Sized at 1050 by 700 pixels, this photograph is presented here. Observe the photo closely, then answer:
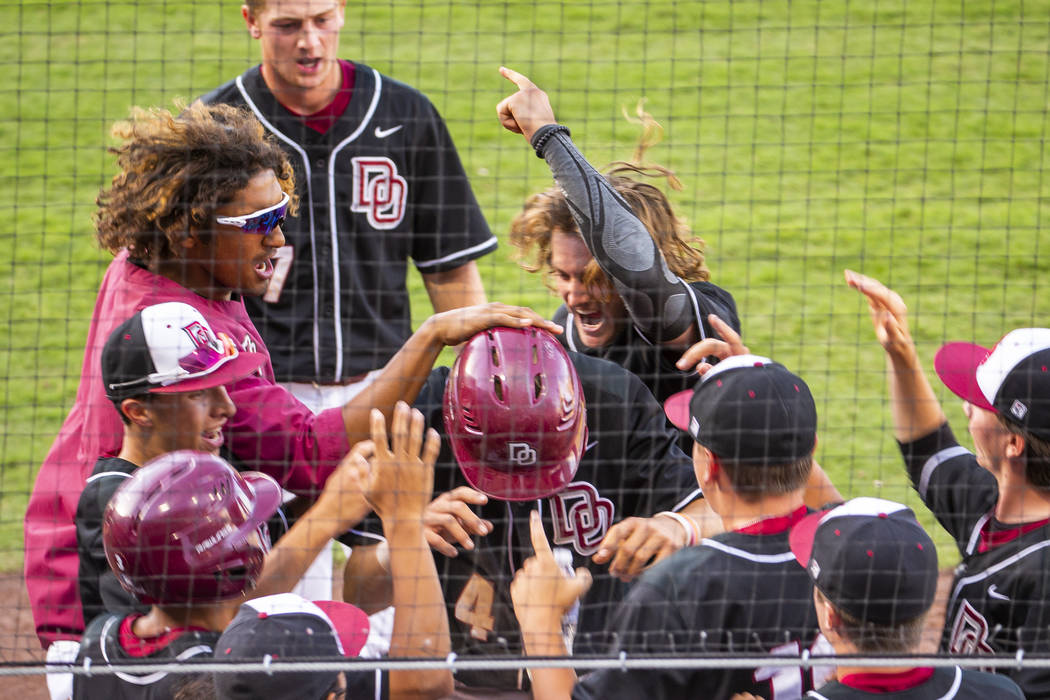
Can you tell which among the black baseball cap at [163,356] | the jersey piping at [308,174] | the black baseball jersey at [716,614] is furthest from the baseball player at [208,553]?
the jersey piping at [308,174]

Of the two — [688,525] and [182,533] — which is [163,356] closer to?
[182,533]

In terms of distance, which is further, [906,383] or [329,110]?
[329,110]

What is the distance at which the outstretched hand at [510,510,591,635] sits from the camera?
263 cm

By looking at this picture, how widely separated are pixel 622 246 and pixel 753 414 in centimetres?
55

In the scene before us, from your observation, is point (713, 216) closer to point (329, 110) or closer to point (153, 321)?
point (329, 110)

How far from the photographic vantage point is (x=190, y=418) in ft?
9.61

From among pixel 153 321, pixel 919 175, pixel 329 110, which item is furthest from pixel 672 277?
pixel 919 175

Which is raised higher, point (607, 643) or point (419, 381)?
point (419, 381)

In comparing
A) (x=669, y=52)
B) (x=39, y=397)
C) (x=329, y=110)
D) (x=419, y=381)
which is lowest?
(x=39, y=397)

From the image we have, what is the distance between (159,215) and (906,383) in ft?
6.27

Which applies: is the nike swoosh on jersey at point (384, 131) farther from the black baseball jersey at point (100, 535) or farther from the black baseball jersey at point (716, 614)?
the black baseball jersey at point (716, 614)

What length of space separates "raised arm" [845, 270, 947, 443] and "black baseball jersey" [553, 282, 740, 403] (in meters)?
0.37

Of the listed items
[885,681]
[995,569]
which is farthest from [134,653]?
[995,569]

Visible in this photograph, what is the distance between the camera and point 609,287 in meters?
3.37
